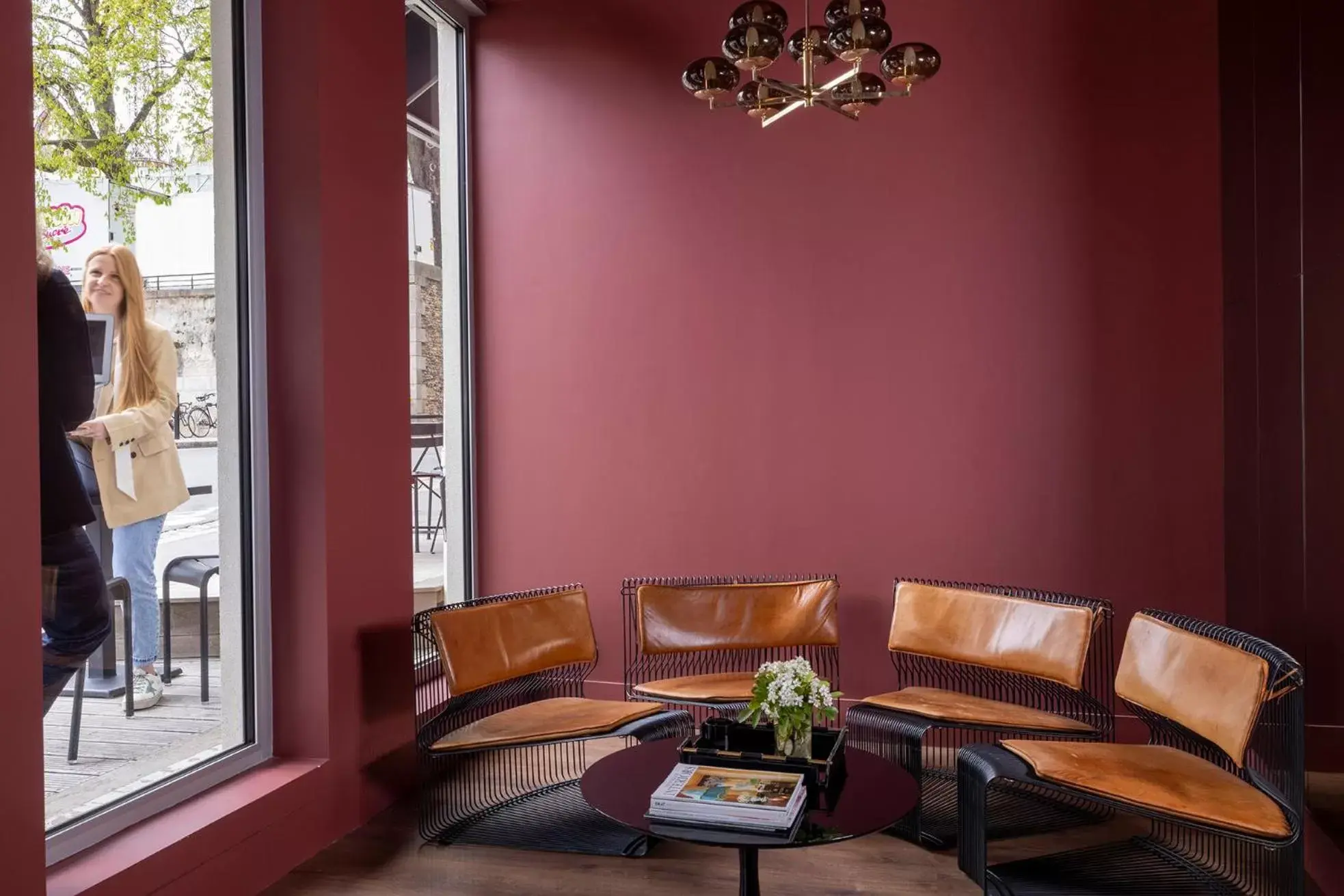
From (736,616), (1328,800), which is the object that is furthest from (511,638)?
(1328,800)

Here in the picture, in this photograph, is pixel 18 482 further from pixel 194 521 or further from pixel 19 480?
pixel 194 521

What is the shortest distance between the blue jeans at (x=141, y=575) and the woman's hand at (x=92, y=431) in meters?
0.26

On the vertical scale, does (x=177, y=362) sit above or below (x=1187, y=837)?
above

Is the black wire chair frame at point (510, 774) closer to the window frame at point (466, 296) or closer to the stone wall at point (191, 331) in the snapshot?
the window frame at point (466, 296)

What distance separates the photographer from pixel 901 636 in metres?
4.16

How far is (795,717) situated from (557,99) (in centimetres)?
321

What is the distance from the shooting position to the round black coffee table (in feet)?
8.07

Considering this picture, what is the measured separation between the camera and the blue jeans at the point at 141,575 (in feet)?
9.48

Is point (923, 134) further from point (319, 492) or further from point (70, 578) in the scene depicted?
point (70, 578)

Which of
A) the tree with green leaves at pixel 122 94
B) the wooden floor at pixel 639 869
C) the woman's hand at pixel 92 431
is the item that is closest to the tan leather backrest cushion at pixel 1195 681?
the wooden floor at pixel 639 869

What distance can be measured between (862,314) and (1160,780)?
7.63 ft

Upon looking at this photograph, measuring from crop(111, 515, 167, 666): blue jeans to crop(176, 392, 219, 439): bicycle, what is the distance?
32 cm

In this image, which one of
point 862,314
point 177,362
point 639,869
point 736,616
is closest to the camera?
point 177,362

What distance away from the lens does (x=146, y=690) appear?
9.76 ft
